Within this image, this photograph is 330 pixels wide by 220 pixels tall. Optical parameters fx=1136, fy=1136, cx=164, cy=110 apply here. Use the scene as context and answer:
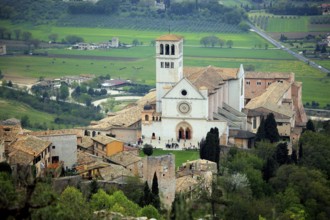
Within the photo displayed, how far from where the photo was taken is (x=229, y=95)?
234 ft

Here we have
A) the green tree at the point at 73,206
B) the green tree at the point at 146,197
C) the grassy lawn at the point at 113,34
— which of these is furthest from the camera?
the grassy lawn at the point at 113,34

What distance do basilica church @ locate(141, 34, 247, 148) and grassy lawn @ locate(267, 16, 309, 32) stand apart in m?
72.5

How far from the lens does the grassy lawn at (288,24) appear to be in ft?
460

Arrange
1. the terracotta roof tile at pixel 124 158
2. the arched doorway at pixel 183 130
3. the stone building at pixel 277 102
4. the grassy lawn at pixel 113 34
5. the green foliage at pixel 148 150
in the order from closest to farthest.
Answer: the terracotta roof tile at pixel 124 158
the green foliage at pixel 148 150
the arched doorway at pixel 183 130
the stone building at pixel 277 102
the grassy lawn at pixel 113 34

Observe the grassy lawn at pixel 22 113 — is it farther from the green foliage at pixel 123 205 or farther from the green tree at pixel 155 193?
the green foliage at pixel 123 205

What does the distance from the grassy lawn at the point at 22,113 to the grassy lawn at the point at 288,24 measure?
162 ft

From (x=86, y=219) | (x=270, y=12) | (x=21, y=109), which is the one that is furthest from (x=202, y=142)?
(x=270, y=12)

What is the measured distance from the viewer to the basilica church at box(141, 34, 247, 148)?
64812 millimetres

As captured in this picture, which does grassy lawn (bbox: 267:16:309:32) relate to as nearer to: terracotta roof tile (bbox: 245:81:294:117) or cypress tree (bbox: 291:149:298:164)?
terracotta roof tile (bbox: 245:81:294:117)

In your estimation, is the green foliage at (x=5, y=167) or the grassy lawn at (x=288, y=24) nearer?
the green foliage at (x=5, y=167)

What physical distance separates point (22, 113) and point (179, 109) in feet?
106

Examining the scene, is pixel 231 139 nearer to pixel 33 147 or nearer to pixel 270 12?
pixel 33 147

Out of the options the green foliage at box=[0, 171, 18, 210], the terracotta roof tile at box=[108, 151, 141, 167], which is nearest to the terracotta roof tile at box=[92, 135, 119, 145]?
the terracotta roof tile at box=[108, 151, 141, 167]

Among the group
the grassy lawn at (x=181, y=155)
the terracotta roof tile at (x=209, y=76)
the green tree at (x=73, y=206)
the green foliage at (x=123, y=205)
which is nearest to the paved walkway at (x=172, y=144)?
the grassy lawn at (x=181, y=155)
